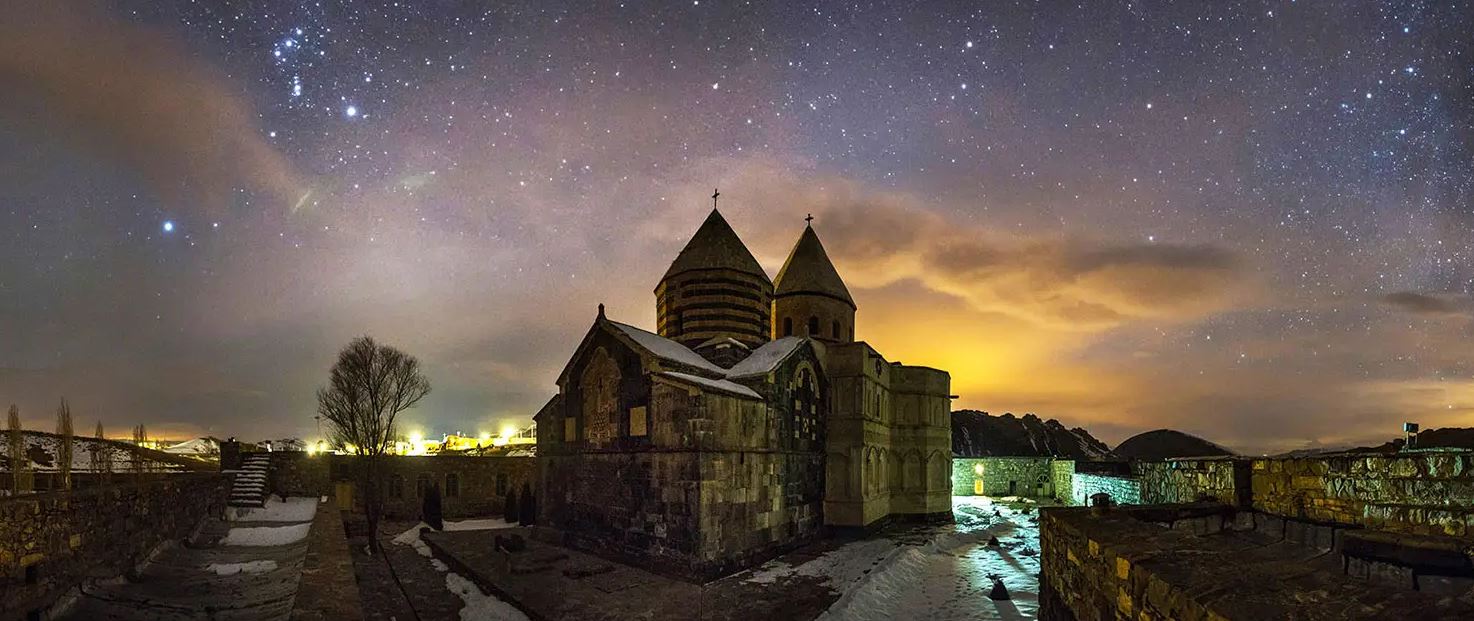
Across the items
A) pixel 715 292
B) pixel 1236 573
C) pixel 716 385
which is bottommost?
pixel 1236 573

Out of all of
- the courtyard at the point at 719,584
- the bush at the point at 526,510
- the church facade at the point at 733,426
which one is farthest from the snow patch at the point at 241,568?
the bush at the point at 526,510

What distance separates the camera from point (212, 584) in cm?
1238

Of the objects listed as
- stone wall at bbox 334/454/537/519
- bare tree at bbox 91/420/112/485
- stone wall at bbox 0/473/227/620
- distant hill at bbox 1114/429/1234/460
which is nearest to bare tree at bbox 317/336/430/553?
stone wall at bbox 334/454/537/519

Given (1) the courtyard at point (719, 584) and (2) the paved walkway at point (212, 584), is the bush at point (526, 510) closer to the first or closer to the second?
(1) the courtyard at point (719, 584)

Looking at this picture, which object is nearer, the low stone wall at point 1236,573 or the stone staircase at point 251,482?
the low stone wall at point 1236,573

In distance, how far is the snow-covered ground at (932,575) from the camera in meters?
15.4

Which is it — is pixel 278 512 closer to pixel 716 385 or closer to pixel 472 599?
pixel 472 599

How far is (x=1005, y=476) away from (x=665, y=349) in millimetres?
34898

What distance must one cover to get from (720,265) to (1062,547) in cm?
2438

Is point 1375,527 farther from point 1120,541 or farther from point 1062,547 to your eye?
point 1120,541

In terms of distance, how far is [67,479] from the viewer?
1434cm

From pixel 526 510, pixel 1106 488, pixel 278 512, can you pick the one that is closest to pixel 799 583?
pixel 526 510

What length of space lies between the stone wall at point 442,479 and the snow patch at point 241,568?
16743 millimetres

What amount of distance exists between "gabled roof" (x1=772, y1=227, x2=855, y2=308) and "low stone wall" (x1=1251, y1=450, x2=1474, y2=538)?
83.6 feet
